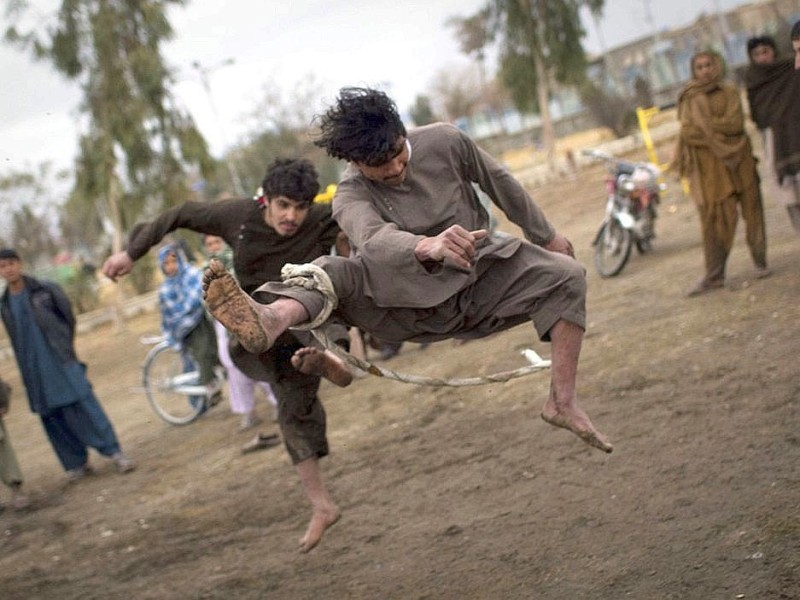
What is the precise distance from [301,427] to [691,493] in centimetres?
184

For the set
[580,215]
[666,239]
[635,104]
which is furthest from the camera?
[635,104]

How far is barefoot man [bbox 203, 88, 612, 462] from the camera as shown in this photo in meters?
3.65

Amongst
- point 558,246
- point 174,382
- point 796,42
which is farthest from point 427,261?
A: point 174,382

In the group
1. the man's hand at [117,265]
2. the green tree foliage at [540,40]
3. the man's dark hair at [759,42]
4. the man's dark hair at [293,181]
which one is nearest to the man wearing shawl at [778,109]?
the man's dark hair at [759,42]

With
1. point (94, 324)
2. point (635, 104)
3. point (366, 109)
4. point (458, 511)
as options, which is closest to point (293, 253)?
point (366, 109)

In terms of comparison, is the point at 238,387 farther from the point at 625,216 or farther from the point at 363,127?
the point at 363,127

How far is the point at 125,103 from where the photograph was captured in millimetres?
19672

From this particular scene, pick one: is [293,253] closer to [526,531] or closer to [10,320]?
[526,531]

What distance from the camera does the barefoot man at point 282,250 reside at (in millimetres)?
4590

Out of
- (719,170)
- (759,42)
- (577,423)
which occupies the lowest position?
(577,423)

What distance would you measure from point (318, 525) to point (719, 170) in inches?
201

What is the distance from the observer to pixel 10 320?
7.92 meters

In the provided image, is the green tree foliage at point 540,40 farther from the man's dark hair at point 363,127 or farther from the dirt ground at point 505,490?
the man's dark hair at point 363,127

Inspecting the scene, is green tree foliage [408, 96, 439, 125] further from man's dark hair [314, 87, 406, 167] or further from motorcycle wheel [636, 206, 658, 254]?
man's dark hair [314, 87, 406, 167]
